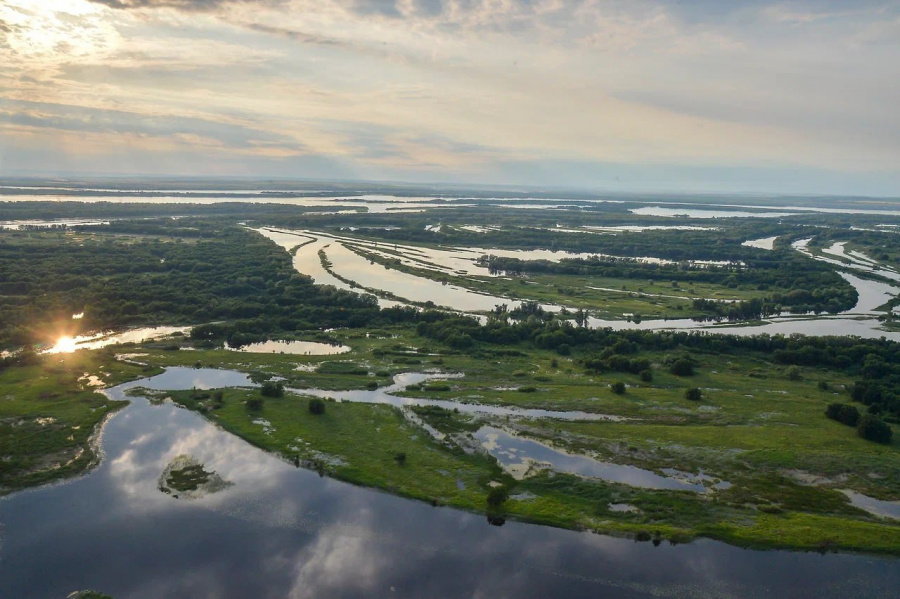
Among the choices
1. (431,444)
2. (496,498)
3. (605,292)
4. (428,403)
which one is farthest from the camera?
(605,292)

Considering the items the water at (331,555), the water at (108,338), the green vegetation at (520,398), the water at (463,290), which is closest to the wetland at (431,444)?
the water at (331,555)

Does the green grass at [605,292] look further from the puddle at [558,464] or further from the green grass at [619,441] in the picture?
the puddle at [558,464]

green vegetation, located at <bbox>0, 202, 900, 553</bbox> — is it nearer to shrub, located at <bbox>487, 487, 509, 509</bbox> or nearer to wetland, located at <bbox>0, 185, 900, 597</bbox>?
shrub, located at <bbox>487, 487, 509, 509</bbox>

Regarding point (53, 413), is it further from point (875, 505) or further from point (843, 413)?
point (843, 413)

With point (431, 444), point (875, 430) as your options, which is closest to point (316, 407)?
point (431, 444)

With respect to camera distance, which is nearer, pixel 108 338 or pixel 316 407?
pixel 316 407

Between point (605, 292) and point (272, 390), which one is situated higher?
point (272, 390)

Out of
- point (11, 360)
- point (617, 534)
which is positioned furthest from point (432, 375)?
point (11, 360)
